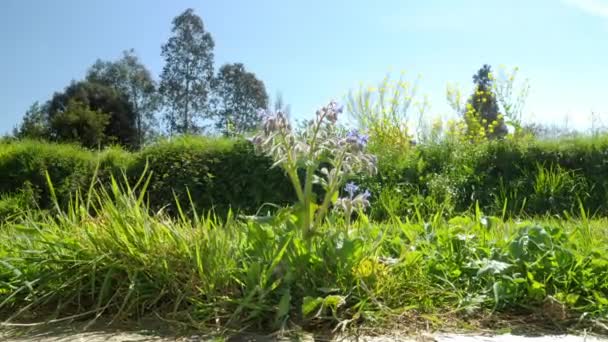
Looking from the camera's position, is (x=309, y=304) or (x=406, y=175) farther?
(x=406, y=175)

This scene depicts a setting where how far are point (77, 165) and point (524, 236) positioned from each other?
6452 mm

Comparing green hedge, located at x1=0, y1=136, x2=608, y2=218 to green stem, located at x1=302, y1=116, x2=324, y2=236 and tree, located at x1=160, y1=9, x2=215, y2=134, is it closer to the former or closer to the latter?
green stem, located at x1=302, y1=116, x2=324, y2=236

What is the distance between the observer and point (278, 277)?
202cm

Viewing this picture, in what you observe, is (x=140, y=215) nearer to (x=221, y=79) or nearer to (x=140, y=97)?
(x=221, y=79)

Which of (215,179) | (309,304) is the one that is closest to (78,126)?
(215,179)

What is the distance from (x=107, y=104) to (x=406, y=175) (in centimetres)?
2493

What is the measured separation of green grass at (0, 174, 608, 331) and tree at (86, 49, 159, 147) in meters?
29.7

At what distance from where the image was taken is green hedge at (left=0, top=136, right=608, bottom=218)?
248 inches

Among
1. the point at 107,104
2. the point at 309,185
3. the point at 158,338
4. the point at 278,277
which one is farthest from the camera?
the point at 107,104

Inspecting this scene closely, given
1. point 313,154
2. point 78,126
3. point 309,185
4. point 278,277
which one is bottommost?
point 278,277

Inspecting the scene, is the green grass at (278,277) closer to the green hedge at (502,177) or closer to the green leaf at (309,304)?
the green leaf at (309,304)

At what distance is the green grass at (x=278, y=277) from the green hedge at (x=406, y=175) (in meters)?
3.58

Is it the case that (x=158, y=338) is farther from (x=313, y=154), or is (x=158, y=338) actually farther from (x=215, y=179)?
(x=215, y=179)

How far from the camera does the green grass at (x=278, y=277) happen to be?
1960 millimetres
